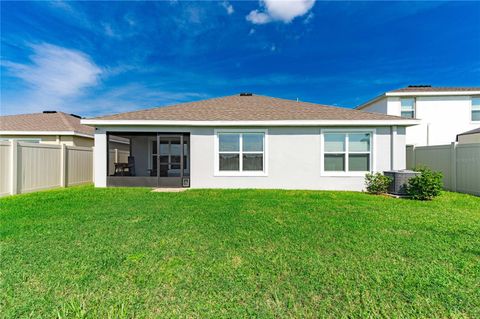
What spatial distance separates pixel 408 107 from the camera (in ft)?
53.5

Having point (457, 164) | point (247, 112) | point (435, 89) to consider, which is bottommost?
point (457, 164)

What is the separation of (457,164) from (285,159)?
728 centimetres

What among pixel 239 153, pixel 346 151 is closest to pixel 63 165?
pixel 239 153

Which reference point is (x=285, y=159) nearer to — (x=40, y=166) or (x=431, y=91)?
(x=40, y=166)

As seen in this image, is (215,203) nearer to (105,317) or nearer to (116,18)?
(105,317)

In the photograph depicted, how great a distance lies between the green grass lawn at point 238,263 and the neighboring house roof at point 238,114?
4.84 metres

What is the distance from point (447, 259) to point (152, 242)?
15.5 ft

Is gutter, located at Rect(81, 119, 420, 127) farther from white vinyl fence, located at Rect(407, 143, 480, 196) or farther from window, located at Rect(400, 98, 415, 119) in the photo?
window, located at Rect(400, 98, 415, 119)

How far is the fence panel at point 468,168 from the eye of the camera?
29.0 ft

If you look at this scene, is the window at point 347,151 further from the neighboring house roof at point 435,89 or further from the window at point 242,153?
the neighboring house roof at point 435,89

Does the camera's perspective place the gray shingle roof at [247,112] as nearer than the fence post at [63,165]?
Yes

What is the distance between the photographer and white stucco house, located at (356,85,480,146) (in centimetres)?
1598

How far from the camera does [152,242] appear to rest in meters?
4.08

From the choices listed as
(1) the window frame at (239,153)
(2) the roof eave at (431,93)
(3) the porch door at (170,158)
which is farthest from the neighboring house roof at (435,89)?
(3) the porch door at (170,158)
